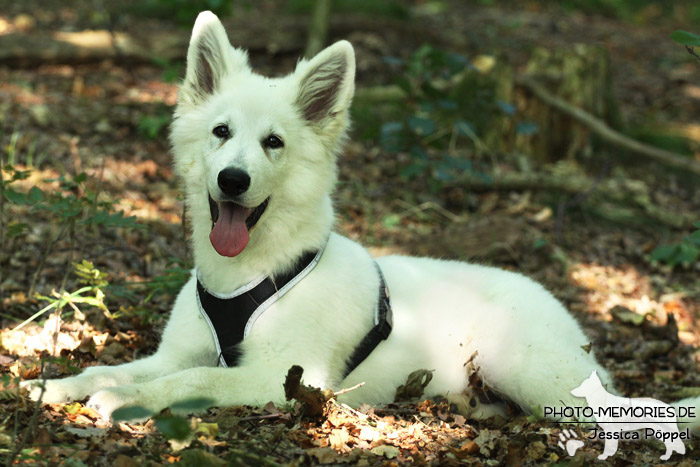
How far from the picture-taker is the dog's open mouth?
3.51 m

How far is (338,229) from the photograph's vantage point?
20.2 feet

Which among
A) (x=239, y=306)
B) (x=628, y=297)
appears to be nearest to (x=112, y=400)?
(x=239, y=306)

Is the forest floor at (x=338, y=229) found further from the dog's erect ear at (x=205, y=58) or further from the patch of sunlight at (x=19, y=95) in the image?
the dog's erect ear at (x=205, y=58)

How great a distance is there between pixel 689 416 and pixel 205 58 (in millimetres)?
3365

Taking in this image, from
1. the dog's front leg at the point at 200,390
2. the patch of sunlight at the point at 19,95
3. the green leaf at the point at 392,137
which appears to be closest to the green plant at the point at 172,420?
the dog's front leg at the point at 200,390

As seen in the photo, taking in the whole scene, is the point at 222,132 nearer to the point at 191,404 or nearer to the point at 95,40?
the point at 191,404

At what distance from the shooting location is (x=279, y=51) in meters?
11.2

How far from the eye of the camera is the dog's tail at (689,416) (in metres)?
3.76

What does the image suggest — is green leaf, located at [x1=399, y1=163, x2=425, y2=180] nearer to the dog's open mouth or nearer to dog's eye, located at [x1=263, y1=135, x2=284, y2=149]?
dog's eye, located at [x1=263, y1=135, x2=284, y2=149]

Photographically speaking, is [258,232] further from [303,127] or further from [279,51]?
[279,51]

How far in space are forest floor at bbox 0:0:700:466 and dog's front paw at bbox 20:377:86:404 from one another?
3.0 inches

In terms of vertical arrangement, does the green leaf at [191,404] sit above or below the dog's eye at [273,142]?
below

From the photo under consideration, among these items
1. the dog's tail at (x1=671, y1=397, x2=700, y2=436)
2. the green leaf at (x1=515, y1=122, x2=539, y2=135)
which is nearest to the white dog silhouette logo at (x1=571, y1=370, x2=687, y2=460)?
the dog's tail at (x1=671, y1=397, x2=700, y2=436)

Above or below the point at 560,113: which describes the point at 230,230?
above
